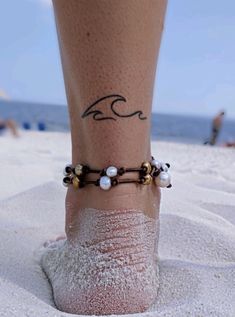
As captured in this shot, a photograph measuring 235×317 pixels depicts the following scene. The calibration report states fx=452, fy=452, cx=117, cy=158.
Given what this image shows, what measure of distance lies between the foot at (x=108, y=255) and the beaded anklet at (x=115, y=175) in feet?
0.05

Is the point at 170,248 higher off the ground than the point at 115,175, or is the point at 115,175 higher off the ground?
the point at 115,175

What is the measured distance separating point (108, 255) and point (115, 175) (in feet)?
0.39

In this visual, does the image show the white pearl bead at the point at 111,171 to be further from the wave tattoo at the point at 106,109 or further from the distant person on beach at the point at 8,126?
the distant person on beach at the point at 8,126

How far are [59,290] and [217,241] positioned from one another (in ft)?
1.23

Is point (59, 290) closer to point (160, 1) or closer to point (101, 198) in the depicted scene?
point (101, 198)

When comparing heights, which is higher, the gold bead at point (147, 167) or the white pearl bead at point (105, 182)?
the gold bead at point (147, 167)

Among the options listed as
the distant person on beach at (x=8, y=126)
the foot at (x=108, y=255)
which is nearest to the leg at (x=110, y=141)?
the foot at (x=108, y=255)

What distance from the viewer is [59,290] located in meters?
0.68

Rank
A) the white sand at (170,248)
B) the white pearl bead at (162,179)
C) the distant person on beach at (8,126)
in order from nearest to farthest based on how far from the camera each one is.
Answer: the white sand at (170,248)
the white pearl bead at (162,179)
the distant person on beach at (8,126)

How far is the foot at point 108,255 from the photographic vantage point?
0.65 m

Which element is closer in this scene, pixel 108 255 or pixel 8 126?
pixel 108 255

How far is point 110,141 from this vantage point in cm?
68

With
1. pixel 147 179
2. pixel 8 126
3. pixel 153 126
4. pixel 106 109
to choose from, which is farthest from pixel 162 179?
pixel 153 126

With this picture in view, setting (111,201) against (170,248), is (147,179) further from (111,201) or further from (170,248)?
(170,248)
